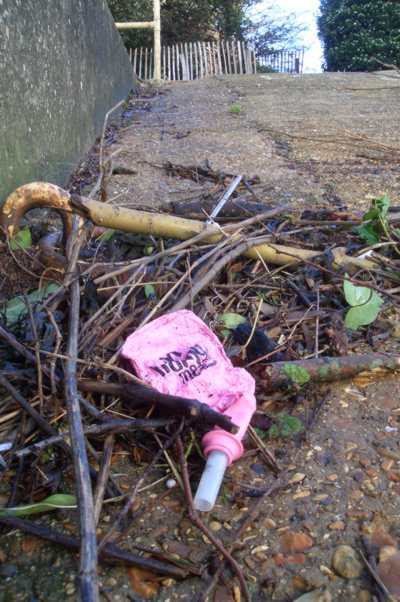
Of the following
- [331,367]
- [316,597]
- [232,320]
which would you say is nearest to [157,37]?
[232,320]

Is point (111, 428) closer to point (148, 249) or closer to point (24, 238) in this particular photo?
point (148, 249)

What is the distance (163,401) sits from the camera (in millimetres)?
1390

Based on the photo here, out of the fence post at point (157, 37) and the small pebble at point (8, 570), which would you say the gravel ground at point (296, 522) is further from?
the fence post at point (157, 37)

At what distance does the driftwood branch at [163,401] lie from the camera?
52.1 inches

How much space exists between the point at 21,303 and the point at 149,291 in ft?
1.46

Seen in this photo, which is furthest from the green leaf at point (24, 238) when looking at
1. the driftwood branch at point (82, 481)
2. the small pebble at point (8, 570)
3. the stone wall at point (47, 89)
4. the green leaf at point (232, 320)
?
the small pebble at point (8, 570)

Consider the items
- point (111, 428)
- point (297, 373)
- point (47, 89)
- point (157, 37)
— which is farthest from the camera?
point (157, 37)

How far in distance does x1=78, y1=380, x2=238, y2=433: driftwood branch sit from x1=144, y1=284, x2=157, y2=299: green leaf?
0.48 m

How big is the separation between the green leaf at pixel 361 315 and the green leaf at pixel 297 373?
1.19 feet

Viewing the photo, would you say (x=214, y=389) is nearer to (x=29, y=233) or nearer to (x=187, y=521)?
(x=187, y=521)

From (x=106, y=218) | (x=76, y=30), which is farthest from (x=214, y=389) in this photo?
(x=76, y=30)

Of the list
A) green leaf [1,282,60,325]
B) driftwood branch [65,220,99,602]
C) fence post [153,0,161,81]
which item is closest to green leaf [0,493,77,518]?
driftwood branch [65,220,99,602]

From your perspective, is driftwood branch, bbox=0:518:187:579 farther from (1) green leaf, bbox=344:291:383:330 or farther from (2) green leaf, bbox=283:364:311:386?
(1) green leaf, bbox=344:291:383:330

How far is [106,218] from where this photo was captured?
82.4 inches
